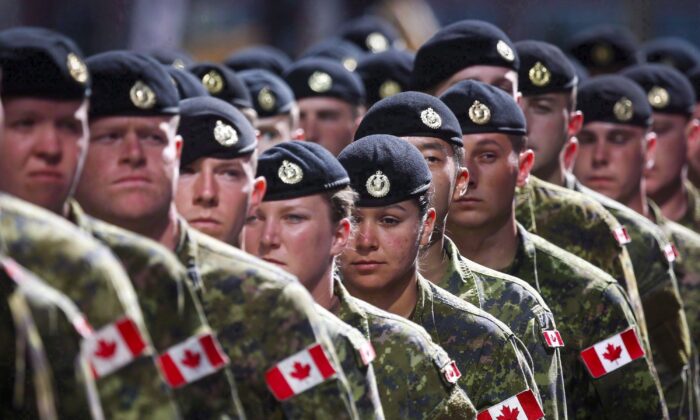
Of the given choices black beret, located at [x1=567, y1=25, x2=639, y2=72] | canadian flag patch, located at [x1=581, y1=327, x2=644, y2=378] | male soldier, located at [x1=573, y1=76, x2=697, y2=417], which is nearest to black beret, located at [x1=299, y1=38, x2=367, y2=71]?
black beret, located at [x1=567, y1=25, x2=639, y2=72]

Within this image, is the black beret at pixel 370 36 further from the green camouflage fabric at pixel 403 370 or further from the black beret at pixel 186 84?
the green camouflage fabric at pixel 403 370

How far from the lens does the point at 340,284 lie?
10.1 metres

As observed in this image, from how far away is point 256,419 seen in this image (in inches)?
348

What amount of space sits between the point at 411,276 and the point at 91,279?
3448mm

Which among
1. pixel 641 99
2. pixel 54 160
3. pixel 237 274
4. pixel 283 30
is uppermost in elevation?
pixel 54 160

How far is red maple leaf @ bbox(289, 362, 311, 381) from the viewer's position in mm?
8805

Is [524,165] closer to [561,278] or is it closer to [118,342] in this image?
[561,278]

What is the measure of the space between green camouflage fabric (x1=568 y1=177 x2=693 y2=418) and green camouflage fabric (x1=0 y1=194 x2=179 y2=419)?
6.47m

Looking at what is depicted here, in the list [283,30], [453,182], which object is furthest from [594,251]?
[283,30]

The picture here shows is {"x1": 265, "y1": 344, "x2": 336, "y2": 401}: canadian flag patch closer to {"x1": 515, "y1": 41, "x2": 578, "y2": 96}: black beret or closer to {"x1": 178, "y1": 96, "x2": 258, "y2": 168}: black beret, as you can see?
{"x1": 178, "y1": 96, "x2": 258, "y2": 168}: black beret

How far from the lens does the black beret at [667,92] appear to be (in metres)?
16.2

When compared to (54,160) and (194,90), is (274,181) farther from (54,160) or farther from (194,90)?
(54,160)

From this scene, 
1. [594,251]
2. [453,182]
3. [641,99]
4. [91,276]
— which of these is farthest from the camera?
[641,99]

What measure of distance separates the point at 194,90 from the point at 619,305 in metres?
2.50
